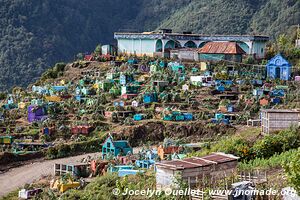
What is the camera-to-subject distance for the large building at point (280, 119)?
2386 centimetres

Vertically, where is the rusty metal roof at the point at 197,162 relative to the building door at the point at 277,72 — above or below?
below

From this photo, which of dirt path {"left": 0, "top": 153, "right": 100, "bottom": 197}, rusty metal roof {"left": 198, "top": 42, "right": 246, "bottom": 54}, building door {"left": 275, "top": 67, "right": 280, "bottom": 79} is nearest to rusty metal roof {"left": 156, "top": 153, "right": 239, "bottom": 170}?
dirt path {"left": 0, "top": 153, "right": 100, "bottom": 197}

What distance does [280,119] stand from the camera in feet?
79.0

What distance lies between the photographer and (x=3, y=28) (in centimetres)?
6294

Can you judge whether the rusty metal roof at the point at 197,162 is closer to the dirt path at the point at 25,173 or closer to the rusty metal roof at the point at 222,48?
the dirt path at the point at 25,173

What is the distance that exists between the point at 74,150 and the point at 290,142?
41.3 ft

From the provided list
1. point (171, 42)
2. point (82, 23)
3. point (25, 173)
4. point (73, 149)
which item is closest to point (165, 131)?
point (73, 149)

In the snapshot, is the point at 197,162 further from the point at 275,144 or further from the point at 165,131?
the point at 165,131

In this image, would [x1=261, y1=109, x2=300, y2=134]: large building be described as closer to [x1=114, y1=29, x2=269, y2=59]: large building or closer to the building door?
the building door

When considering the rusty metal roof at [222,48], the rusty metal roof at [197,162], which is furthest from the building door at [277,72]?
the rusty metal roof at [197,162]

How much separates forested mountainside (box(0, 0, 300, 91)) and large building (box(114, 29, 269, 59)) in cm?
1408

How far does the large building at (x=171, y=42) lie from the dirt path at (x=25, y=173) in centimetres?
1390

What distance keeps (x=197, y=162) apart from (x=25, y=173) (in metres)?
12.6

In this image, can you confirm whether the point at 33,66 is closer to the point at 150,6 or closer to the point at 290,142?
the point at 150,6
